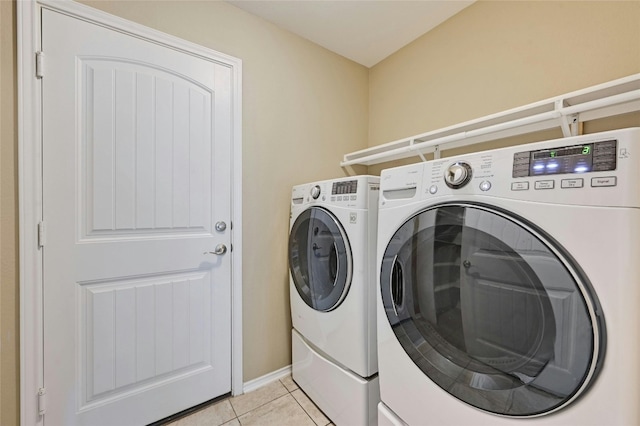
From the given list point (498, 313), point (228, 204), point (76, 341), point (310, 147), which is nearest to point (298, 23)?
point (310, 147)

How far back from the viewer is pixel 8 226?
1.05 metres

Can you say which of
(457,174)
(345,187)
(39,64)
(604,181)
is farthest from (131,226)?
(604,181)

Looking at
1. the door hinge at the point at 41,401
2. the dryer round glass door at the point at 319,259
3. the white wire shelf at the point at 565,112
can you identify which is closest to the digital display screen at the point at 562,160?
the white wire shelf at the point at 565,112

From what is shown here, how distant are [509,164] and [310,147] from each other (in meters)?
1.38

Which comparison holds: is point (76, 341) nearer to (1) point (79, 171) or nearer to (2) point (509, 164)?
(1) point (79, 171)

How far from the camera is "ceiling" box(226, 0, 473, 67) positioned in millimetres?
1565

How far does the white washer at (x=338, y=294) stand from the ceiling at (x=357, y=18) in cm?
112

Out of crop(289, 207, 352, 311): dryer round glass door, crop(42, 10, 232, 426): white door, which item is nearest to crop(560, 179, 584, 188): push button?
crop(289, 207, 352, 311): dryer round glass door

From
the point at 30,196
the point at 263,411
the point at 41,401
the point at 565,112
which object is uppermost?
the point at 565,112

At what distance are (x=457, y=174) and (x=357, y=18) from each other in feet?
4.77

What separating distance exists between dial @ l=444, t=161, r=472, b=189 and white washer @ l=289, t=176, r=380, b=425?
1.34 feet

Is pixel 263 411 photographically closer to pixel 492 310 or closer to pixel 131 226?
pixel 131 226

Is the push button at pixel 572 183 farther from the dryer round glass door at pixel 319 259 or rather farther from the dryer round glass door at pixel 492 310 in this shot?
the dryer round glass door at pixel 319 259

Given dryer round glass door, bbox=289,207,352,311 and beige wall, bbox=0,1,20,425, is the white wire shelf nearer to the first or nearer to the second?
dryer round glass door, bbox=289,207,352,311
